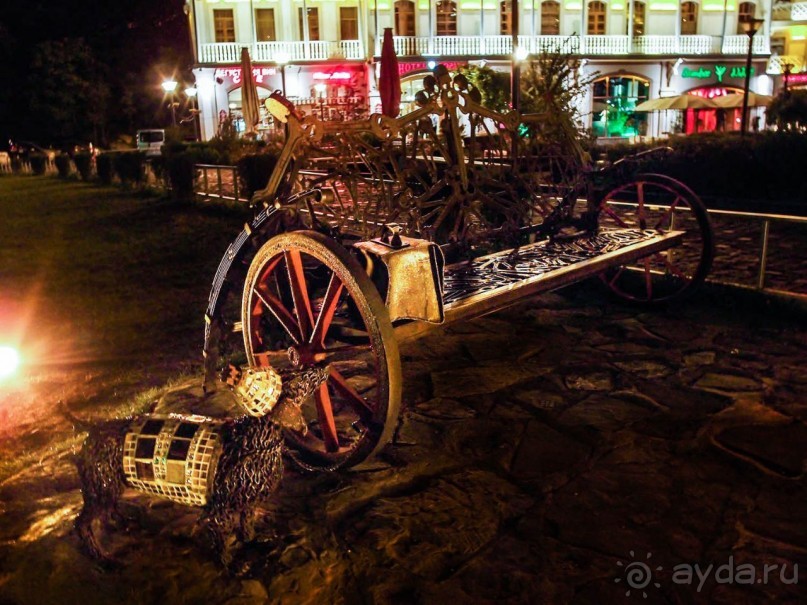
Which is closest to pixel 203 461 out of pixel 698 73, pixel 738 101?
pixel 738 101

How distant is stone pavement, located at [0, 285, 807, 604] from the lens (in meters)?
2.92

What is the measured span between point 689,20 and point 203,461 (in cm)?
4058

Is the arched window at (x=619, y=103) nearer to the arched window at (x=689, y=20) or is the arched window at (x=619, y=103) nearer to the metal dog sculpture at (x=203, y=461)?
the arched window at (x=689, y=20)

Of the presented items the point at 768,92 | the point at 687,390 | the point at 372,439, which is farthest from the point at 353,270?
the point at 768,92

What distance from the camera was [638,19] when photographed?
3644 cm

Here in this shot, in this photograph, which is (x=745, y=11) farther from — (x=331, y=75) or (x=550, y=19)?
(x=331, y=75)

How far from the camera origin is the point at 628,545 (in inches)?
122

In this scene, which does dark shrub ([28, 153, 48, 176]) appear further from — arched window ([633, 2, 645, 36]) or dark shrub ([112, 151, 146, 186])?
arched window ([633, 2, 645, 36])

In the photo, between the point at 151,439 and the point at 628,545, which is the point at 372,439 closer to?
the point at 151,439

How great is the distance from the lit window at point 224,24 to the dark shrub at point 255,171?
23.9m

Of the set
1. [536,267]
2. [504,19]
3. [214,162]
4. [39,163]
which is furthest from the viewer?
[39,163]

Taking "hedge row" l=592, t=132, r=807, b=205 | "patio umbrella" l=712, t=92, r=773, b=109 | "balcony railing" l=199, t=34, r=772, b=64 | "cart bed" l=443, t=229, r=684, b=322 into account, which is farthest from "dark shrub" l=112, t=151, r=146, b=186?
"patio umbrella" l=712, t=92, r=773, b=109

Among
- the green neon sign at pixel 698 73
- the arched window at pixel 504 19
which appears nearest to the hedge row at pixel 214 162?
the arched window at pixel 504 19

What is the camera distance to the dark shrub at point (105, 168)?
25.5 m
